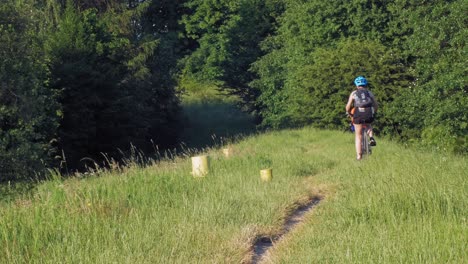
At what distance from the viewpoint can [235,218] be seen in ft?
20.4

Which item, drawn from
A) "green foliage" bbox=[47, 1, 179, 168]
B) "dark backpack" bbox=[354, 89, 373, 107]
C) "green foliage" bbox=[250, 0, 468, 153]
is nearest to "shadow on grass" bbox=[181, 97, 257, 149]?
"green foliage" bbox=[47, 1, 179, 168]

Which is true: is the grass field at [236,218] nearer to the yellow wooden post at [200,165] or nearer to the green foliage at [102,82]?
the yellow wooden post at [200,165]

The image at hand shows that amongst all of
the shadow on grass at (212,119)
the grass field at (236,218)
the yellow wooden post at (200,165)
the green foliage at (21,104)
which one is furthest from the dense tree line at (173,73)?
the grass field at (236,218)

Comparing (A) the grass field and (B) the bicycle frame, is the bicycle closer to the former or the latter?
(B) the bicycle frame

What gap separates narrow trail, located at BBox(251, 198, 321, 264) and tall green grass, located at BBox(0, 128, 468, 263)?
0.09 metres

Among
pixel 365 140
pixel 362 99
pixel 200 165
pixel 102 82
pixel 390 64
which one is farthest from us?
pixel 102 82

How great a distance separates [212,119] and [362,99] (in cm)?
3553

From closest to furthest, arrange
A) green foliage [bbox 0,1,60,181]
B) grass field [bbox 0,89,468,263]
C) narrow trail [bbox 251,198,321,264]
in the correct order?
grass field [bbox 0,89,468,263]
narrow trail [bbox 251,198,321,264]
green foliage [bbox 0,1,60,181]

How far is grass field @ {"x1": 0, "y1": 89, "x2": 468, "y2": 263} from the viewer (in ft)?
15.3

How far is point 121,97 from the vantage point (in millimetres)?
27688

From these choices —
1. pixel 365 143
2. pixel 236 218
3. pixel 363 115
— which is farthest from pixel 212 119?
pixel 236 218

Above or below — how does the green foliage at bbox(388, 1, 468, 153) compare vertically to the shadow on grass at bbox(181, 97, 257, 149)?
above

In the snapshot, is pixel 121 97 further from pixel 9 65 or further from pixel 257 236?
pixel 257 236

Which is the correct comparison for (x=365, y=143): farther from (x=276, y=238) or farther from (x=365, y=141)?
(x=276, y=238)
